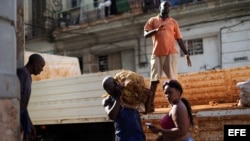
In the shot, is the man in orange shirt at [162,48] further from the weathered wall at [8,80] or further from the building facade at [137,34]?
the building facade at [137,34]

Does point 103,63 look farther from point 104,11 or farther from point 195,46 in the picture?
point 195,46

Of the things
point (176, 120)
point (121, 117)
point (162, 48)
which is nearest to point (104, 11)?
point (162, 48)

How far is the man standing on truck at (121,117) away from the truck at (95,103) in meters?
1.18

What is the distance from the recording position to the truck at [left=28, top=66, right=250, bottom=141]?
4.98 metres

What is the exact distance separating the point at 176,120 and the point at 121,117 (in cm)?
63

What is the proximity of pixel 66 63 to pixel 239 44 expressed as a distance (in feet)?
18.3

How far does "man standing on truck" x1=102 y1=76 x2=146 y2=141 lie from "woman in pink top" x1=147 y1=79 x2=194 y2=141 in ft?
0.97

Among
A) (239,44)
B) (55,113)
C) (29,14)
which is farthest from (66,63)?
(29,14)

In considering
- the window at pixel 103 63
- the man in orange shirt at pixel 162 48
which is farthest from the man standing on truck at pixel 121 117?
the window at pixel 103 63

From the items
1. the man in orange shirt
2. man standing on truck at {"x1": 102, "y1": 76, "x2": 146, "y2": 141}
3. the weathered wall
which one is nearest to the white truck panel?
the man in orange shirt

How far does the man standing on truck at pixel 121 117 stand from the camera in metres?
3.57

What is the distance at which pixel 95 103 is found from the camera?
6.09m

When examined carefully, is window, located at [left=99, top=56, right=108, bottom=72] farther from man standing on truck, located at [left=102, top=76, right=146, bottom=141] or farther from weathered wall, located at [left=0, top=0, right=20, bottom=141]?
weathered wall, located at [left=0, top=0, right=20, bottom=141]

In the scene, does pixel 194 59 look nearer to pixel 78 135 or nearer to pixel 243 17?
pixel 243 17
